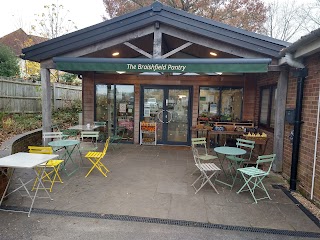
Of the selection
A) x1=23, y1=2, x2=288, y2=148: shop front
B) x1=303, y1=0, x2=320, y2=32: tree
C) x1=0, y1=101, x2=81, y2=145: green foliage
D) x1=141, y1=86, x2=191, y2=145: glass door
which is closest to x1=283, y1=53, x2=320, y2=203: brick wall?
x1=23, y1=2, x2=288, y2=148: shop front

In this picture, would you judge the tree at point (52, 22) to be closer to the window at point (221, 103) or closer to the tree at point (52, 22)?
the tree at point (52, 22)

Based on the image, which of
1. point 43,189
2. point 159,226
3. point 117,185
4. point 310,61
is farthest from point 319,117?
point 43,189

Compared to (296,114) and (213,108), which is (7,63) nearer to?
(213,108)

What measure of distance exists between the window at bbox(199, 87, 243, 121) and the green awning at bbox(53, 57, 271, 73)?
334cm

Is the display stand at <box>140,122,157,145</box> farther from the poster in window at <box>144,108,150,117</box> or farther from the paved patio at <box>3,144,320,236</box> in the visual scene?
the paved patio at <box>3,144,320,236</box>

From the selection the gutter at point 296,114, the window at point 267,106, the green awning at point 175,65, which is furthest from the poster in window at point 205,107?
the gutter at point 296,114

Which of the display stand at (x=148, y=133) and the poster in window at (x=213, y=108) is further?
the display stand at (x=148, y=133)

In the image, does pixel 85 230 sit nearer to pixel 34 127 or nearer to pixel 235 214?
pixel 235 214

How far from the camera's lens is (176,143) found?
8531mm

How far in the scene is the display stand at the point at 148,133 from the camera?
846cm

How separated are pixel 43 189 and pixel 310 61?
5553 millimetres

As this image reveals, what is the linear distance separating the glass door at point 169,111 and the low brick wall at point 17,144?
11.9 feet

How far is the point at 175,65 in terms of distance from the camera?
5.05 meters

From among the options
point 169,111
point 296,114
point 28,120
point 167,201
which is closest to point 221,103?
point 169,111
